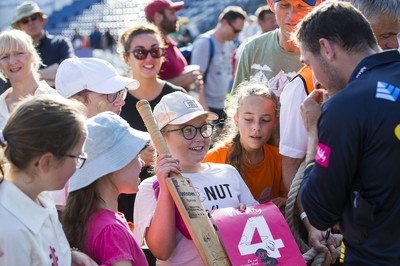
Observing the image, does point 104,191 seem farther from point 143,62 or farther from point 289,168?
point 143,62

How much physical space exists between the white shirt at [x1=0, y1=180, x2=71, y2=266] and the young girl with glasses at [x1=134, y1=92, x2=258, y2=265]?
666mm

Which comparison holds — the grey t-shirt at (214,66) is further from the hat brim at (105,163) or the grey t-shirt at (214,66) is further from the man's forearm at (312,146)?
the hat brim at (105,163)

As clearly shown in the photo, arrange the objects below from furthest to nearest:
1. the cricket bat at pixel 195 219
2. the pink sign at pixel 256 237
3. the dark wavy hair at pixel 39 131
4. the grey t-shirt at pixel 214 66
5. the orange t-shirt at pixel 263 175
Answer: the grey t-shirt at pixel 214 66 → the orange t-shirt at pixel 263 175 → the pink sign at pixel 256 237 → the cricket bat at pixel 195 219 → the dark wavy hair at pixel 39 131

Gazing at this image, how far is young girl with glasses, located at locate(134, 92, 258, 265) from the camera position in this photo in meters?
3.15

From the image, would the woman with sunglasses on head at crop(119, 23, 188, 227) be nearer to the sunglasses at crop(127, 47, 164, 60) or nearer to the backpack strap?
the sunglasses at crop(127, 47, 164, 60)

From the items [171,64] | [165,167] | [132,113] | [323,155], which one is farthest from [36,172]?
[171,64]

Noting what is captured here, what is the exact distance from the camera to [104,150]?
295cm

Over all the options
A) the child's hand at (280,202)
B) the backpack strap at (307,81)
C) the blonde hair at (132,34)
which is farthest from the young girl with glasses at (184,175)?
the blonde hair at (132,34)

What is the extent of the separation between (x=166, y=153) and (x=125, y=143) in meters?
0.23

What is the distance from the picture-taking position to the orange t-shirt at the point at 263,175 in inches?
153

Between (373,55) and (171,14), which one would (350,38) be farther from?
(171,14)

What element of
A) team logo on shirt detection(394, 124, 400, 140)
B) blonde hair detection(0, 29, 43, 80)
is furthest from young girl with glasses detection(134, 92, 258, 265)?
blonde hair detection(0, 29, 43, 80)

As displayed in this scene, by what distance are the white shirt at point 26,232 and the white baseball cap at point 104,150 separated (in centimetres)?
36

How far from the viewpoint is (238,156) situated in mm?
3918
